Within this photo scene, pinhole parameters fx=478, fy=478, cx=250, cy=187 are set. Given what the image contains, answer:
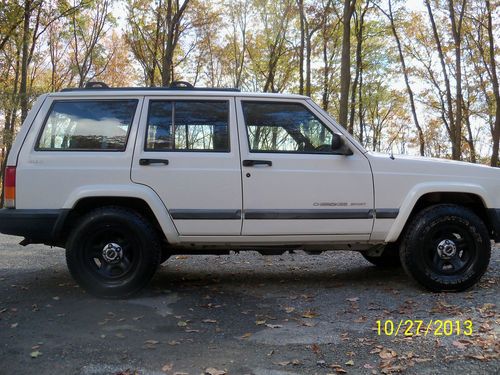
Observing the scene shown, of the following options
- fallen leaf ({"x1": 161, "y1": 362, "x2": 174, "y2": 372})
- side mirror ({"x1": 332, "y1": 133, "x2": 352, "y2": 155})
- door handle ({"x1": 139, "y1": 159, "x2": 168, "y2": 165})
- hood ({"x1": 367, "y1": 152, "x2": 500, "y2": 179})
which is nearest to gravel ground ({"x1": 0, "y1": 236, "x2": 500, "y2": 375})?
fallen leaf ({"x1": 161, "y1": 362, "x2": 174, "y2": 372})

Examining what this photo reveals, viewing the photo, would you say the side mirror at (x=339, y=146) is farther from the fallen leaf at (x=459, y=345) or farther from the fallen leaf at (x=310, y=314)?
the fallen leaf at (x=459, y=345)

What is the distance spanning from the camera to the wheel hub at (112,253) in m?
4.77

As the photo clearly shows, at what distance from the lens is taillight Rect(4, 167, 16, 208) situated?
4.67m

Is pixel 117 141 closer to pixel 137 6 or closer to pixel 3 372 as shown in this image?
pixel 3 372

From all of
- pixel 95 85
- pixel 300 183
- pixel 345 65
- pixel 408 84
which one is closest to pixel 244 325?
pixel 300 183

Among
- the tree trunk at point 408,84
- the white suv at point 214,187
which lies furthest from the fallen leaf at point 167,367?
the tree trunk at point 408,84

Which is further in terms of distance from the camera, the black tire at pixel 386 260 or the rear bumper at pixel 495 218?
the black tire at pixel 386 260

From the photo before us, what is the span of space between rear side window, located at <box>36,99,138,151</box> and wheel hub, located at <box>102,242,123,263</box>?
38.4 inches

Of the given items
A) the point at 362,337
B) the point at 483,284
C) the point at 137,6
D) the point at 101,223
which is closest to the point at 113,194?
the point at 101,223

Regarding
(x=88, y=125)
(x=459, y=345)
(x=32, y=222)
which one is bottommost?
(x=459, y=345)

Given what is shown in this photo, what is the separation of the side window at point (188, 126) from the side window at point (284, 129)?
0.28 metres

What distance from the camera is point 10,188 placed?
15.3 feet
